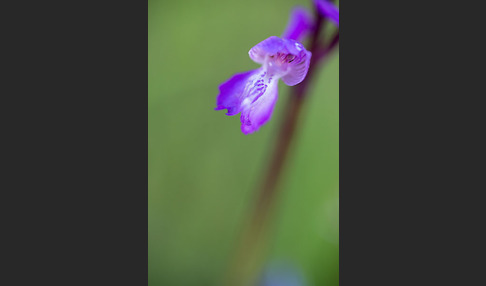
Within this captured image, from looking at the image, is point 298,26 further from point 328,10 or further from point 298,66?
point 298,66

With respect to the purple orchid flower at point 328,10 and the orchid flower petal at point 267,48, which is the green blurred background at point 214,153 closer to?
the purple orchid flower at point 328,10

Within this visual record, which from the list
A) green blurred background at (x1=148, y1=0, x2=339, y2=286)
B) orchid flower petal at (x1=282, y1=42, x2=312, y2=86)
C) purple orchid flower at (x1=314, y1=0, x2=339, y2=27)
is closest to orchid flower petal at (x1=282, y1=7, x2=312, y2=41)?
purple orchid flower at (x1=314, y1=0, x2=339, y2=27)

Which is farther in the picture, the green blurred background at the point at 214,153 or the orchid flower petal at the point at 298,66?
the green blurred background at the point at 214,153

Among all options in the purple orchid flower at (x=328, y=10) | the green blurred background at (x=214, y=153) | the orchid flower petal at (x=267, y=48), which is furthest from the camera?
the green blurred background at (x=214, y=153)

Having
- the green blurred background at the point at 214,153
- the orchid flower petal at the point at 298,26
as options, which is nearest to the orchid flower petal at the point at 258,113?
the orchid flower petal at the point at 298,26

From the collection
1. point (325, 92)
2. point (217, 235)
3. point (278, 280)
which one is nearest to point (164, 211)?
point (217, 235)

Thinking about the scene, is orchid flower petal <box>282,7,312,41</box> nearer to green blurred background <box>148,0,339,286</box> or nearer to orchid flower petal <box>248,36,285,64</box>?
orchid flower petal <box>248,36,285,64</box>
